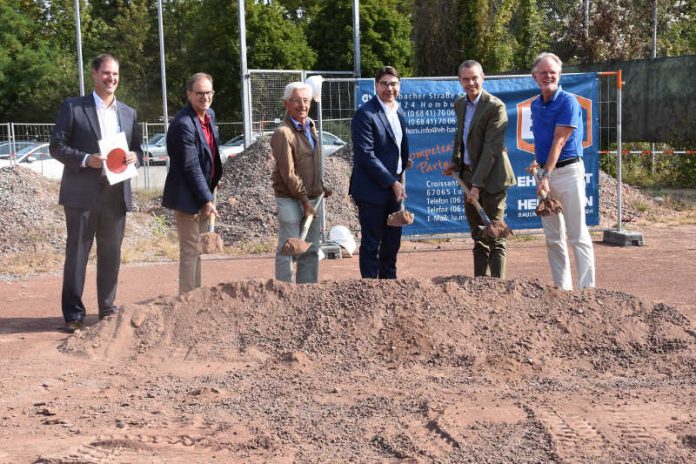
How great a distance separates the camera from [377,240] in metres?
7.98

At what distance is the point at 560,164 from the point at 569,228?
58cm

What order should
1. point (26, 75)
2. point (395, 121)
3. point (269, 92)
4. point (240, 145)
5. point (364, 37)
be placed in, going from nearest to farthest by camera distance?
point (395, 121) → point (269, 92) → point (240, 145) → point (364, 37) → point (26, 75)

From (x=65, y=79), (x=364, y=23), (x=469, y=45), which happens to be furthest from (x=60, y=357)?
(x=65, y=79)

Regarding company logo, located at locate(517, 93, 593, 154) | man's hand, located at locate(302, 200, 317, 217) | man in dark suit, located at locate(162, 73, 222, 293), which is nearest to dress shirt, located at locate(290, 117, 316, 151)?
man's hand, located at locate(302, 200, 317, 217)

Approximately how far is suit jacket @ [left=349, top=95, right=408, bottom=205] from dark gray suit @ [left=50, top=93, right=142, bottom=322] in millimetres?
1925

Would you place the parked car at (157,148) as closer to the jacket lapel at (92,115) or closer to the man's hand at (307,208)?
the jacket lapel at (92,115)

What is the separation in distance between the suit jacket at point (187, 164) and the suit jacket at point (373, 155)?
1.28m

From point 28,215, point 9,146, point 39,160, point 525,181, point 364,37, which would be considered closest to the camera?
point 525,181

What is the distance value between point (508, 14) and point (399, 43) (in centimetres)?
1570

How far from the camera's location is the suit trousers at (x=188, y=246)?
7.71m

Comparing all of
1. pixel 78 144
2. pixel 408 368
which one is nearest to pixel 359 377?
pixel 408 368

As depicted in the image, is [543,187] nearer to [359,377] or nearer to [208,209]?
[359,377]

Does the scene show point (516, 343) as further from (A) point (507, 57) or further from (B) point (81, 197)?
(A) point (507, 57)

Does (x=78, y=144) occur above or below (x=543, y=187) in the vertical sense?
above
